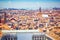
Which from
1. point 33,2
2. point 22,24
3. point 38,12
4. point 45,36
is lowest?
point 45,36

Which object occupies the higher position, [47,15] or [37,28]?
[47,15]

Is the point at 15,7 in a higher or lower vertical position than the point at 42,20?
higher

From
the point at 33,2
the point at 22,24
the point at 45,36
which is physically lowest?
the point at 45,36

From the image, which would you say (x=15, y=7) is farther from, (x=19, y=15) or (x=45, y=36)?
(x=45, y=36)

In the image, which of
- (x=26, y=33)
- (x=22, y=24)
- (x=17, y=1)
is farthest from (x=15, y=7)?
(x=26, y=33)

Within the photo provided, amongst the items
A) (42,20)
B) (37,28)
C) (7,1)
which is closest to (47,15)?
(42,20)

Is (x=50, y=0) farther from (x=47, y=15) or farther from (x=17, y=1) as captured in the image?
(x=17, y=1)

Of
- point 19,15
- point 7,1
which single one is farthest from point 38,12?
point 7,1
